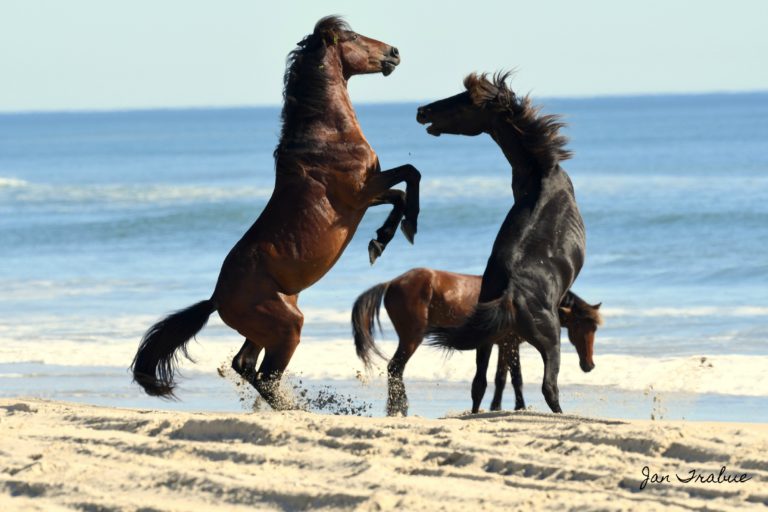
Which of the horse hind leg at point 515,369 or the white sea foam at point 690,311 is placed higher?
the horse hind leg at point 515,369

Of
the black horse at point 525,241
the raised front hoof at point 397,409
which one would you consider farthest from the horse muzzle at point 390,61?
the raised front hoof at point 397,409

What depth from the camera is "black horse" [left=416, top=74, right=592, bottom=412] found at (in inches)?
272

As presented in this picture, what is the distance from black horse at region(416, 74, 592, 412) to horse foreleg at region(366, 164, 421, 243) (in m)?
0.42

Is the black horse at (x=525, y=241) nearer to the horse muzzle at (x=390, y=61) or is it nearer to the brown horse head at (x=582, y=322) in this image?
the brown horse head at (x=582, y=322)

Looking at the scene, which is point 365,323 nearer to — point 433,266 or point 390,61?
point 390,61

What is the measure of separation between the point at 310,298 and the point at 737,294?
5.27 meters

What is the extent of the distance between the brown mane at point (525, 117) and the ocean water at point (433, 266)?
25 centimetres

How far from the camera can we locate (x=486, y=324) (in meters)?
6.82

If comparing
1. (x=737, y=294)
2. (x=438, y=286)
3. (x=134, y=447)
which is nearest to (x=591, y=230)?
(x=737, y=294)

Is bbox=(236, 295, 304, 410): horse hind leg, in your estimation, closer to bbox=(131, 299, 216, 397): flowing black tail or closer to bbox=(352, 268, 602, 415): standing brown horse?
bbox=(131, 299, 216, 397): flowing black tail

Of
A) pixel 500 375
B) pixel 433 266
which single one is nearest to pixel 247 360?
pixel 500 375

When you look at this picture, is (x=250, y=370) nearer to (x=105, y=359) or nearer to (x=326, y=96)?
(x=326, y=96)

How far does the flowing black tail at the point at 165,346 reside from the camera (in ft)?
25.4

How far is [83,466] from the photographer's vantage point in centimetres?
578
